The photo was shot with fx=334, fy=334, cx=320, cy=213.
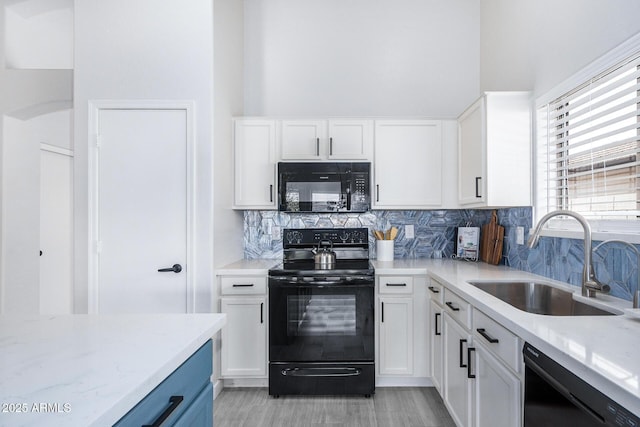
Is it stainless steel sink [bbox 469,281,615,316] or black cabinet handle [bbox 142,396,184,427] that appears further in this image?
stainless steel sink [bbox 469,281,615,316]

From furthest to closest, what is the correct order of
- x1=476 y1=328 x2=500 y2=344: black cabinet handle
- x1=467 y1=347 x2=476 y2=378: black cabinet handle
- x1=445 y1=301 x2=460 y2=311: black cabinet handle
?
x1=445 y1=301 x2=460 y2=311: black cabinet handle → x1=467 y1=347 x2=476 y2=378: black cabinet handle → x1=476 y1=328 x2=500 y2=344: black cabinet handle

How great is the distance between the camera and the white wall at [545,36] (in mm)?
1548

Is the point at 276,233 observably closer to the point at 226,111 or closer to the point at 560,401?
the point at 226,111

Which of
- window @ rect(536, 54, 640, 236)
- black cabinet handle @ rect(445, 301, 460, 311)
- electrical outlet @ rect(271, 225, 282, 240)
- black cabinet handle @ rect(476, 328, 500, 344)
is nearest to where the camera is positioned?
black cabinet handle @ rect(476, 328, 500, 344)

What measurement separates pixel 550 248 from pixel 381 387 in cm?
149

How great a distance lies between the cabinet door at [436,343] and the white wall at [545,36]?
1.54 metres

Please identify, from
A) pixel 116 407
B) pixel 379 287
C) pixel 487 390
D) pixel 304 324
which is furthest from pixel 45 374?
pixel 379 287

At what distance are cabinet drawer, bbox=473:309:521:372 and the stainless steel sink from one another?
0.41 m

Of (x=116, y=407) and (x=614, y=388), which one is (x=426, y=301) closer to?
(x=614, y=388)

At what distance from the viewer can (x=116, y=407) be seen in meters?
0.60

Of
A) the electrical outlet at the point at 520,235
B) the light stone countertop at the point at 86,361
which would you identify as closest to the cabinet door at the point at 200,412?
the light stone countertop at the point at 86,361

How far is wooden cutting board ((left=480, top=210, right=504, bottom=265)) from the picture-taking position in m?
2.52

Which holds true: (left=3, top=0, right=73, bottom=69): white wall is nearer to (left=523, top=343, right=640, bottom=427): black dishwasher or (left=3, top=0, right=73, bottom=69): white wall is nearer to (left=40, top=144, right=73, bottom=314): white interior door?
(left=40, top=144, right=73, bottom=314): white interior door

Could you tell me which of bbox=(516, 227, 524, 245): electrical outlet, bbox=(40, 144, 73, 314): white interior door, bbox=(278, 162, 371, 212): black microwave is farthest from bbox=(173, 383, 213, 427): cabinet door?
bbox=(40, 144, 73, 314): white interior door
